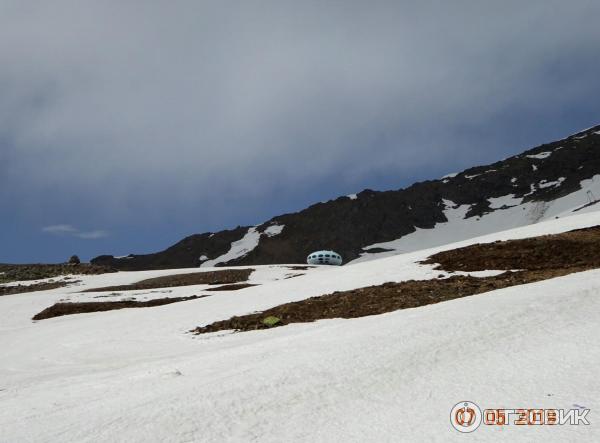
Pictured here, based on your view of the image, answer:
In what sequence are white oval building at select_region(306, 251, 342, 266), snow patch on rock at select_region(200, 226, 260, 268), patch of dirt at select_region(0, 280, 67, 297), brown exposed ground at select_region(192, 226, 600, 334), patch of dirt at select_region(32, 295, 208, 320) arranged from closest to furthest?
1. brown exposed ground at select_region(192, 226, 600, 334)
2. patch of dirt at select_region(32, 295, 208, 320)
3. patch of dirt at select_region(0, 280, 67, 297)
4. white oval building at select_region(306, 251, 342, 266)
5. snow patch on rock at select_region(200, 226, 260, 268)

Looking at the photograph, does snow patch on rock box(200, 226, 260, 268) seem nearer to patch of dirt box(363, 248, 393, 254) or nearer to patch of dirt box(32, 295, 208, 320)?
patch of dirt box(363, 248, 393, 254)

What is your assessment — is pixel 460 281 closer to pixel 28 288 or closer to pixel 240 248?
pixel 28 288

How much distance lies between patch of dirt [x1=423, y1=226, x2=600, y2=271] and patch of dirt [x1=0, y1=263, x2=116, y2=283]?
1986 inches

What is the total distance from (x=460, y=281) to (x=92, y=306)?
23812mm

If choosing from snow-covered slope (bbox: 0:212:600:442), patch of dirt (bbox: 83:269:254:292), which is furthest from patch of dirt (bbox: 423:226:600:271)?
patch of dirt (bbox: 83:269:254:292)

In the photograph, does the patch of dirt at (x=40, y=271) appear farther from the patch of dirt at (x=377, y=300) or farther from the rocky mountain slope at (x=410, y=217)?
the rocky mountain slope at (x=410, y=217)

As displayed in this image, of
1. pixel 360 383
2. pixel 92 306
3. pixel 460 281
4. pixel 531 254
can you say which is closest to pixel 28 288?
pixel 92 306

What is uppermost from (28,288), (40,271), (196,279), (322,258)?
(322,258)

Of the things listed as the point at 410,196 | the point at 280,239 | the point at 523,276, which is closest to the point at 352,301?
the point at 523,276

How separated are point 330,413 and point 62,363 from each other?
37.6ft

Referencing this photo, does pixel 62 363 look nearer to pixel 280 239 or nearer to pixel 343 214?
pixel 280 239

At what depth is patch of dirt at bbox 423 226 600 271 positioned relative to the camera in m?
22.4

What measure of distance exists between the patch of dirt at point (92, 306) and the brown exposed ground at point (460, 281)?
1404cm

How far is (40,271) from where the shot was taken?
63.6 m
